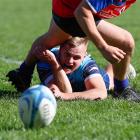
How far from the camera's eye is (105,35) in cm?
716

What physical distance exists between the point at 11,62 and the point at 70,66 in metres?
3.39

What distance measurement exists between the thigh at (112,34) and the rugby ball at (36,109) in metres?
1.97

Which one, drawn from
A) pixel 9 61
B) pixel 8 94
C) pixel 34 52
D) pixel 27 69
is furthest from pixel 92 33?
pixel 9 61

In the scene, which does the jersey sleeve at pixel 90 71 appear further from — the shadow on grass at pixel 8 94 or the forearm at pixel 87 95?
the shadow on grass at pixel 8 94

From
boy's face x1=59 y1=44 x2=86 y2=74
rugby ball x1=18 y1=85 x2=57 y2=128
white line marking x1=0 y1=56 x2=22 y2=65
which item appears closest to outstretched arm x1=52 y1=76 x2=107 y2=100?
boy's face x1=59 y1=44 x2=86 y2=74

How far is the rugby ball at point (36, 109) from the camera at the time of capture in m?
5.23

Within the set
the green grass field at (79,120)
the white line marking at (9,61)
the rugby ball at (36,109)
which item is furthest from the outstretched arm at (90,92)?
the white line marking at (9,61)

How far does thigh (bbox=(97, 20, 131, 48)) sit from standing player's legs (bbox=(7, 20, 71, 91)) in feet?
1.41

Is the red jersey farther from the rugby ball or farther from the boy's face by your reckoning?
the rugby ball

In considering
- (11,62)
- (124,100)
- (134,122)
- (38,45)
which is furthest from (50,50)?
(11,62)

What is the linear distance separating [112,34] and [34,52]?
1.05 meters

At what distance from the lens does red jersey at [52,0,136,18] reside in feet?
20.7

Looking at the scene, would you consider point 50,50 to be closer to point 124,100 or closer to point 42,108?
point 124,100

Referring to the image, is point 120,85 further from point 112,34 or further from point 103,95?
point 112,34
